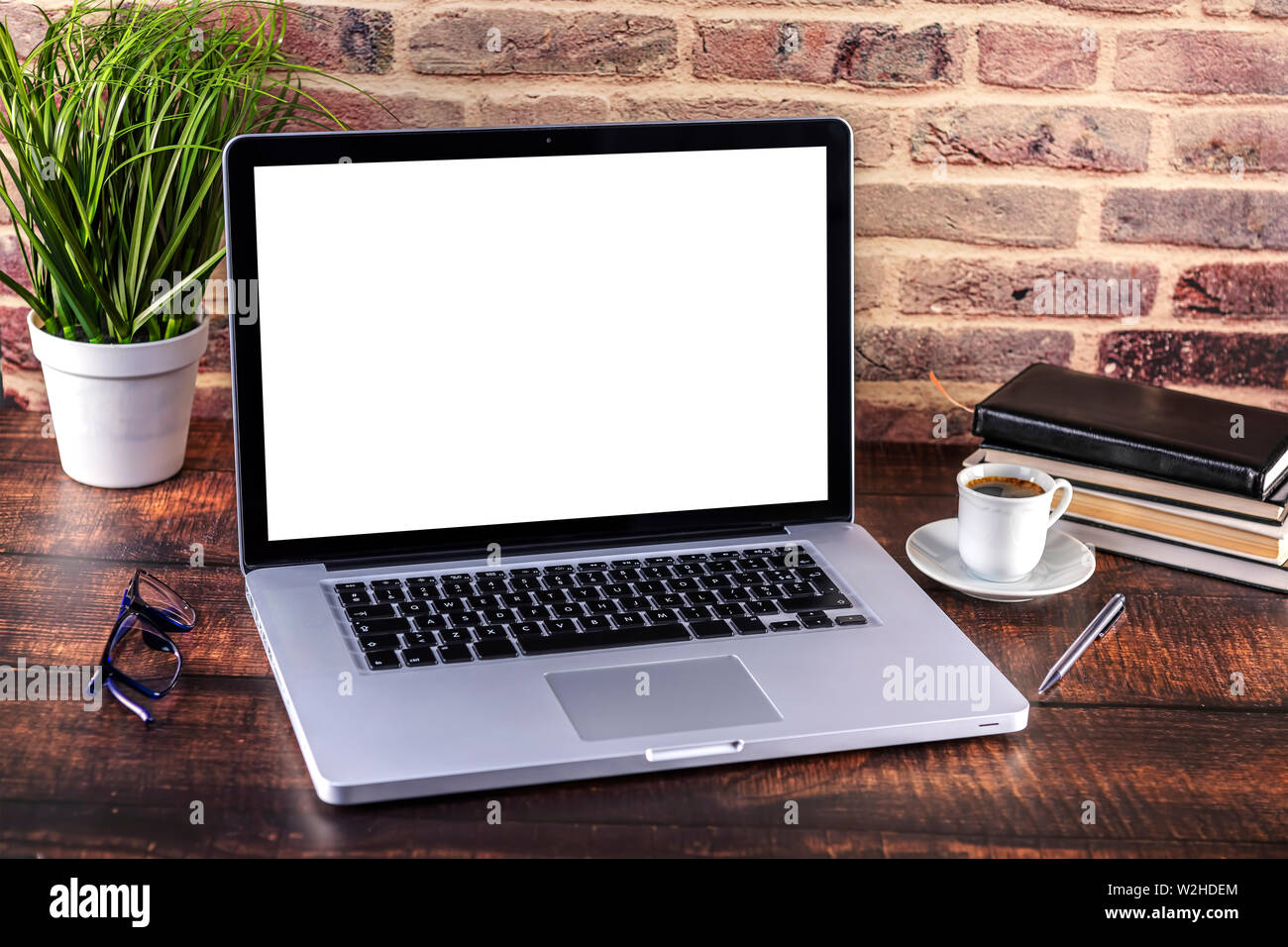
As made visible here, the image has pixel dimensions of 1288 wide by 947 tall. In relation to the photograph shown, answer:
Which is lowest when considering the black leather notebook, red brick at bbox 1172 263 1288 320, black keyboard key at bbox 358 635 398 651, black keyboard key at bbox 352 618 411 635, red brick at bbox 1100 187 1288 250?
black keyboard key at bbox 358 635 398 651

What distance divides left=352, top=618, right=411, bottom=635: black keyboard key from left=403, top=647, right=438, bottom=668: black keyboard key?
33 millimetres

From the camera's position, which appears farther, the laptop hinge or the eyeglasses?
the laptop hinge

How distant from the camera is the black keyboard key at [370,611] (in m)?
0.94

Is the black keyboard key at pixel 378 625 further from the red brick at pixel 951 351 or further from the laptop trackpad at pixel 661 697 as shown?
the red brick at pixel 951 351

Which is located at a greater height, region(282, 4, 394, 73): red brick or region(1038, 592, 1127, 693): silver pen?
region(282, 4, 394, 73): red brick

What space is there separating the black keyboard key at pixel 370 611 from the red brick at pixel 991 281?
0.70 metres

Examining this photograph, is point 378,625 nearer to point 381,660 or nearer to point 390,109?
point 381,660

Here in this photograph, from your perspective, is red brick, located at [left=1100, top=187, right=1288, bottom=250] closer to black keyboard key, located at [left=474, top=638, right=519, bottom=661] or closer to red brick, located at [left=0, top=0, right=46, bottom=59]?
black keyboard key, located at [left=474, top=638, right=519, bottom=661]

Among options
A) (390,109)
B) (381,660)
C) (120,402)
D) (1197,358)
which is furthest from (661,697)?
(1197,358)

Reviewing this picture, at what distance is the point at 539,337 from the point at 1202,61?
2.49 feet

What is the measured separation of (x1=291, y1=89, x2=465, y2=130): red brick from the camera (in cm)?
129

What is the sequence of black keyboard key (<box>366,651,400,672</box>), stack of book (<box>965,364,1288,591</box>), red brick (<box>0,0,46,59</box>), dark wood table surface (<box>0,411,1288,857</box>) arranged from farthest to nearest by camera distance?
red brick (<box>0,0,46,59</box>)
stack of book (<box>965,364,1288,591</box>)
black keyboard key (<box>366,651,400,672</box>)
dark wood table surface (<box>0,411,1288,857</box>)

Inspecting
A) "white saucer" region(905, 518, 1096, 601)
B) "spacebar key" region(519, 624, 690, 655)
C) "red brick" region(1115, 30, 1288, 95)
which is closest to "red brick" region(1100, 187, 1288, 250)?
"red brick" region(1115, 30, 1288, 95)
